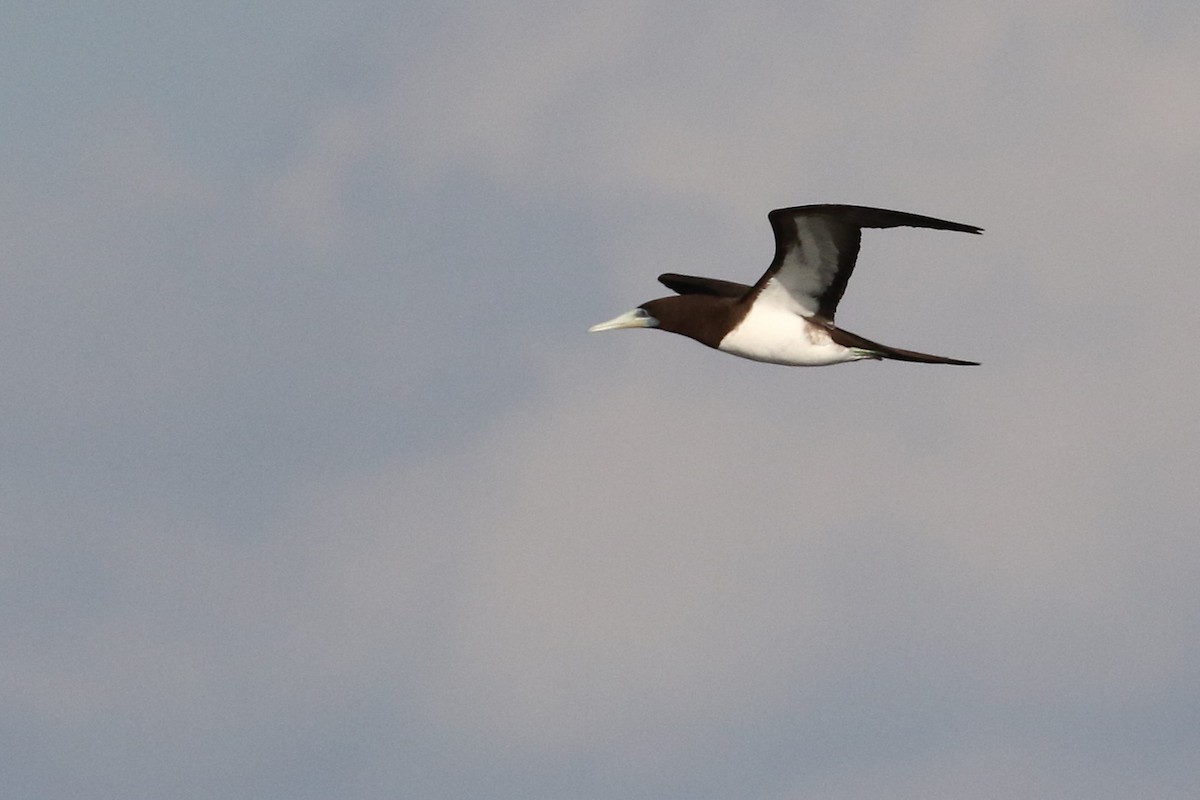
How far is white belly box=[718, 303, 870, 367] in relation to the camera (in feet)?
78.2

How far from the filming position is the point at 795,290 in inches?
940

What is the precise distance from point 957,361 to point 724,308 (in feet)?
10.0

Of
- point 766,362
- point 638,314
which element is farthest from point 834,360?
point 638,314

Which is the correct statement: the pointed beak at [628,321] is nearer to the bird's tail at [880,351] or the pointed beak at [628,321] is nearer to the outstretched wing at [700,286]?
the outstretched wing at [700,286]

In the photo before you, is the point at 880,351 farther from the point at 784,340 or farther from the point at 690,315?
the point at 690,315

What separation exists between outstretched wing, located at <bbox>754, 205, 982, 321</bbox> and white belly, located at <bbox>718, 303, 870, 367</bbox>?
198 millimetres

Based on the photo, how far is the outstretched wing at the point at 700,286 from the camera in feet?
83.2

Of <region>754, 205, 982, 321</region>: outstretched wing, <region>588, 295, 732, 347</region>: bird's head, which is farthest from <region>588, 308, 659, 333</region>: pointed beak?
<region>754, 205, 982, 321</region>: outstretched wing

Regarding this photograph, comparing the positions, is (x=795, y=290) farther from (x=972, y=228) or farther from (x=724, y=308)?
(x=972, y=228)

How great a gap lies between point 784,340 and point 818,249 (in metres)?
A: 1.32

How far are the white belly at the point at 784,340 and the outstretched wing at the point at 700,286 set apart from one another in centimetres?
91

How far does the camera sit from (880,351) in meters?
23.3

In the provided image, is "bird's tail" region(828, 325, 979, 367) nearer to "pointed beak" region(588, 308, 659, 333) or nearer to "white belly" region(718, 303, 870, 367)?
"white belly" region(718, 303, 870, 367)

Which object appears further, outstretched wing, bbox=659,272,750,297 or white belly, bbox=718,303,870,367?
outstretched wing, bbox=659,272,750,297
